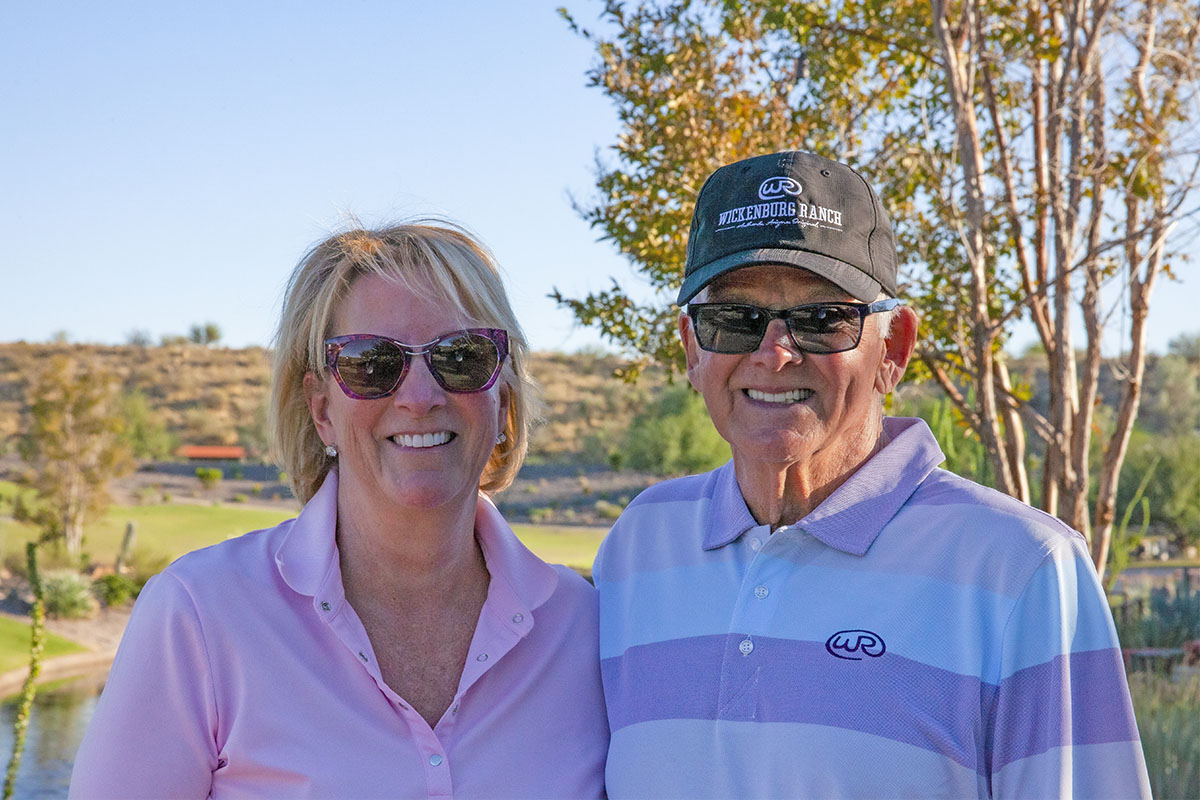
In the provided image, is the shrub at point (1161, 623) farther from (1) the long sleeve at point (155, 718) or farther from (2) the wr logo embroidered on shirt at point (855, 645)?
(1) the long sleeve at point (155, 718)

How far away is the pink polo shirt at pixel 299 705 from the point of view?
78.1 inches

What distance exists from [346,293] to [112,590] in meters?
15.2

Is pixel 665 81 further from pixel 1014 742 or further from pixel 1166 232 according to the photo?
pixel 1014 742

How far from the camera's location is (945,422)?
745 cm

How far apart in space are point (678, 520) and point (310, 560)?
28.7 inches

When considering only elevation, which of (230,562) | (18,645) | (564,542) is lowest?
(18,645)

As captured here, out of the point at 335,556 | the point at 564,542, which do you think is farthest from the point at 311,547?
the point at 564,542

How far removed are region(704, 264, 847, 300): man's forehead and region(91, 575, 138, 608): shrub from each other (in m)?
15.4

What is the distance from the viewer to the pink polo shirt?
1.98 meters

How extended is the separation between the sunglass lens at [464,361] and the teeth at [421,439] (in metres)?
0.09

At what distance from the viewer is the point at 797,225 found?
7.00 ft

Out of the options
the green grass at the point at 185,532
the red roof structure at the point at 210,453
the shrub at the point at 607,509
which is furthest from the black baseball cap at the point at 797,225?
the red roof structure at the point at 210,453

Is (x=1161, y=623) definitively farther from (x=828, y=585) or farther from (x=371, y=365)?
(x=371, y=365)

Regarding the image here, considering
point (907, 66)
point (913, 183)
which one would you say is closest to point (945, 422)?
point (913, 183)
